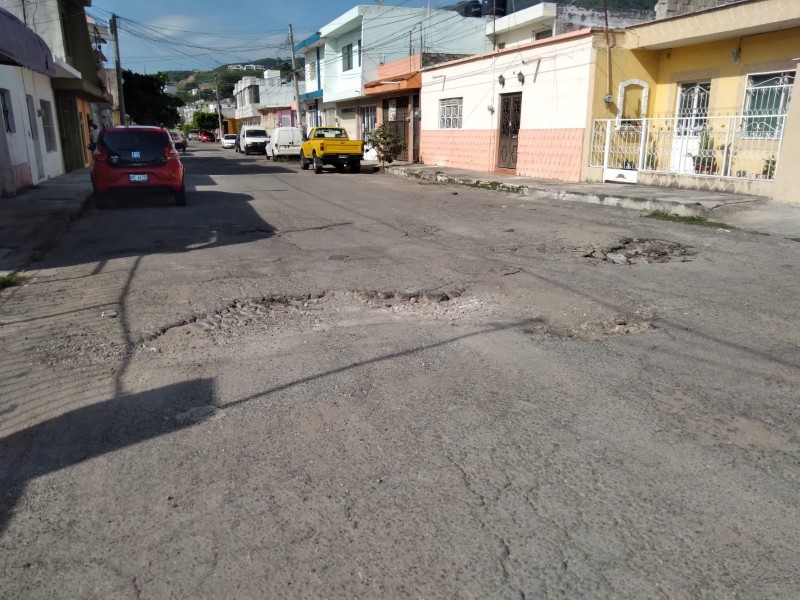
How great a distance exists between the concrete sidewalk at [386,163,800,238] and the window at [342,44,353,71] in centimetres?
2018

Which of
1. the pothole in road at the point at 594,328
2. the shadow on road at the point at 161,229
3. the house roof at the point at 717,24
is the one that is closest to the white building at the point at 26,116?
the shadow on road at the point at 161,229

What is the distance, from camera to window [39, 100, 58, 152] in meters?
19.8

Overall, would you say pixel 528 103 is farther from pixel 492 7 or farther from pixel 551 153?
pixel 492 7

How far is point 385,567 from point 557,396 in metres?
1.94

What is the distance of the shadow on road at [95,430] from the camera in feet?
10.6

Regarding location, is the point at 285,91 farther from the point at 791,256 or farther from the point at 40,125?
the point at 791,256

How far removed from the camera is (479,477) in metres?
3.11

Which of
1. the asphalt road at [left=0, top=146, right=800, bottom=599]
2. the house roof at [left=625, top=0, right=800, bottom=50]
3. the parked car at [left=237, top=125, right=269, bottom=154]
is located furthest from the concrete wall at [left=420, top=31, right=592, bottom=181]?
the parked car at [left=237, top=125, right=269, bottom=154]

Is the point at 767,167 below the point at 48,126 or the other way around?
below

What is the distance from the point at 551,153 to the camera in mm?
18641

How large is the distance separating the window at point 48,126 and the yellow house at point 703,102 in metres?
16.6

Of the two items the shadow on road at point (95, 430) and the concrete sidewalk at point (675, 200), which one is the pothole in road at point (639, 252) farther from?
the shadow on road at point (95, 430)

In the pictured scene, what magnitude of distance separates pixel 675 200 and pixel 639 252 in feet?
14.6

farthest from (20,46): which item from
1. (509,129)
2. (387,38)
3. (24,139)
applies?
(387,38)
